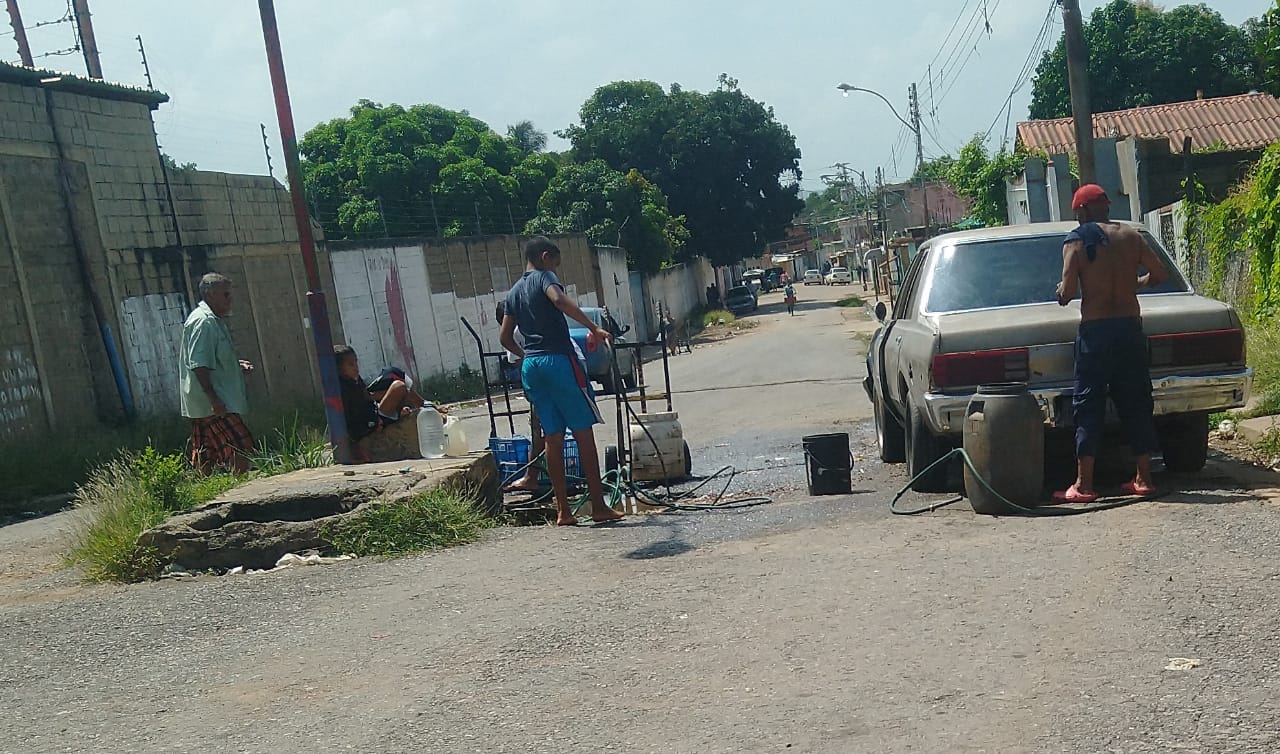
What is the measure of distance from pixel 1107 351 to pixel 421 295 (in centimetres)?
2221

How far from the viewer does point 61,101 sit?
16391 mm

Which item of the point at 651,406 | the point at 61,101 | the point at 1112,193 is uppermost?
the point at 61,101

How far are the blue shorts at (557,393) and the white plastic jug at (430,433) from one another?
5.08 ft

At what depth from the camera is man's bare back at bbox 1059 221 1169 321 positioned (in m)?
6.52

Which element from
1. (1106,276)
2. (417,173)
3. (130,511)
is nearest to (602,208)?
(417,173)

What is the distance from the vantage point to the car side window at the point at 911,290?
27.3ft

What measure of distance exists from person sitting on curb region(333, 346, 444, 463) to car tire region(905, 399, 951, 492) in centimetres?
357

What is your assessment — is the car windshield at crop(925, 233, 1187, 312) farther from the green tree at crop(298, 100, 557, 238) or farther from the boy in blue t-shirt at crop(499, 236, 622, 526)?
the green tree at crop(298, 100, 557, 238)

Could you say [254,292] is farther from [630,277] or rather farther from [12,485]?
[630,277]

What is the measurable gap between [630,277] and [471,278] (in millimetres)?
17306

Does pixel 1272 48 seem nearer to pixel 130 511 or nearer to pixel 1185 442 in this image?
pixel 1185 442

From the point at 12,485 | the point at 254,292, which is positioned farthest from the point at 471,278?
the point at 12,485

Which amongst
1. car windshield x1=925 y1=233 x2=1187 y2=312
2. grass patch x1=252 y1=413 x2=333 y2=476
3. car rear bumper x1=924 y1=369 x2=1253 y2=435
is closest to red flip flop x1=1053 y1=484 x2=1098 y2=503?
car rear bumper x1=924 y1=369 x2=1253 y2=435

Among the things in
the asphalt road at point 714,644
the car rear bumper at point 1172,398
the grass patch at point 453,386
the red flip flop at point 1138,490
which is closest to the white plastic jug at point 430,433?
the asphalt road at point 714,644
